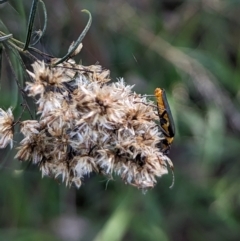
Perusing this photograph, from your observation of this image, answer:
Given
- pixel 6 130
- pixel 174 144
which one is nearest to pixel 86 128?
pixel 6 130

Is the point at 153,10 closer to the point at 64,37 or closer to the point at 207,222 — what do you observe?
the point at 64,37

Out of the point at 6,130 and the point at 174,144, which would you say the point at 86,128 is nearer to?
the point at 6,130

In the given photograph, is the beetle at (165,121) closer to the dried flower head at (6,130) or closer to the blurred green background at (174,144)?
the dried flower head at (6,130)

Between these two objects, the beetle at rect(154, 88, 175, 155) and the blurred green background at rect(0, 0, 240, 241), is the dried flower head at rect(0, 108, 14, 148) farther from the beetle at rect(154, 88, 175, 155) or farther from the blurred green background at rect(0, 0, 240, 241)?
the blurred green background at rect(0, 0, 240, 241)

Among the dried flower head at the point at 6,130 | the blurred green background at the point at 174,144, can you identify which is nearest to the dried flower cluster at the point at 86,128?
the dried flower head at the point at 6,130

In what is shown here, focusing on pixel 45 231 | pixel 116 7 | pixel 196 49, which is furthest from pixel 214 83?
pixel 45 231

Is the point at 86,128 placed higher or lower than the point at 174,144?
higher
